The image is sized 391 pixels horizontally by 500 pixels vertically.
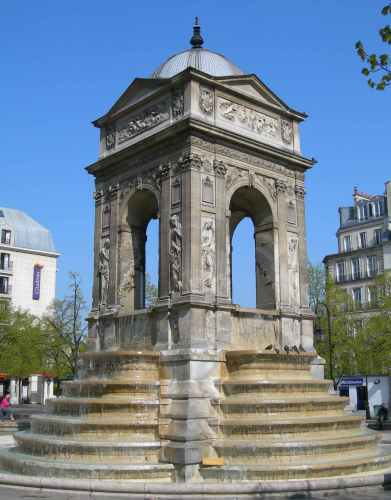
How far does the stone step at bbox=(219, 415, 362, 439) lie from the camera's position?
1429cm

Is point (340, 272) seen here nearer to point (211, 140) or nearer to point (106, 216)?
point (106, 216)

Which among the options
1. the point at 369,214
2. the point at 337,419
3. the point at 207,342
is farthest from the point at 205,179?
the point at 369,214

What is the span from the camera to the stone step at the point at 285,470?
13195 mm

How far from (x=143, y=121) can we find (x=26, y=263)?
57.8 metres

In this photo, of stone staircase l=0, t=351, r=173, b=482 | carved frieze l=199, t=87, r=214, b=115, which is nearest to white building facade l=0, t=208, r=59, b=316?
carved frieze l=199, t=87, r=214, b=115

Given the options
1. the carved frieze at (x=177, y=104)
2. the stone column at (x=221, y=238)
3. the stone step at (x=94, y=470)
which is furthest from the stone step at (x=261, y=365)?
the carved frieze at (x=177, y=104)

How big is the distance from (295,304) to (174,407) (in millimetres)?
6291

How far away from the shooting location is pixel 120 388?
15.4 meters

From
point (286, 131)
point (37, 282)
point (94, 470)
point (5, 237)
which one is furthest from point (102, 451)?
point (5, 237)

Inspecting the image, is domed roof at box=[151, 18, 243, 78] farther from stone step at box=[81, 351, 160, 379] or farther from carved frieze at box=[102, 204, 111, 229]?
stone step at box=[81, 351, 160, 379]

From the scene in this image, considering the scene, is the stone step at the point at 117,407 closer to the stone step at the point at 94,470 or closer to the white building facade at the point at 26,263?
the stone step at the point at 94,470

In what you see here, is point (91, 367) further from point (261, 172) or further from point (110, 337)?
point (261, 172)

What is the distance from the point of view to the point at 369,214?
61.5 meters

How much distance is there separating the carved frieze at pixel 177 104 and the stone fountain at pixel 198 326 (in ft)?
0.16
